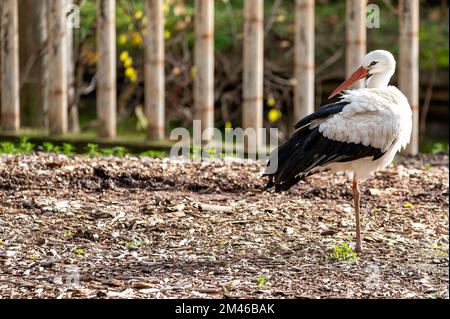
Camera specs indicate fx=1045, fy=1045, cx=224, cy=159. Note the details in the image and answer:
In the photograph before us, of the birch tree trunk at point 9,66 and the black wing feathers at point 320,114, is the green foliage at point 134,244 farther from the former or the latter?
the birch tree trunk at point 9,66

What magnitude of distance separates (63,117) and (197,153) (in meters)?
1.46

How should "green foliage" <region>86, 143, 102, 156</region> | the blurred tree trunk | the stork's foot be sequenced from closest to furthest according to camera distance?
the stork's foot → "green foliage" <region>86, 143, 102, 156</region> → the blurred tree trunk

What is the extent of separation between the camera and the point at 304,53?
935 cm

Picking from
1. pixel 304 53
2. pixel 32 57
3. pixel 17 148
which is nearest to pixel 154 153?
pixel 17 148

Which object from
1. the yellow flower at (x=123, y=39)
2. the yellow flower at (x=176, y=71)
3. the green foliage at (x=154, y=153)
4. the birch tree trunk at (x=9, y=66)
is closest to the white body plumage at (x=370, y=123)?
the green foliage at (x=154, y=153)

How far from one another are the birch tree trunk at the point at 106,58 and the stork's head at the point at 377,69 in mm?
2803

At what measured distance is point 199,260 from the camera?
19.7ft

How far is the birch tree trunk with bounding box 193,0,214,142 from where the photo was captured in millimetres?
9141

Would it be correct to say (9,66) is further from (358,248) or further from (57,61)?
(358,248)

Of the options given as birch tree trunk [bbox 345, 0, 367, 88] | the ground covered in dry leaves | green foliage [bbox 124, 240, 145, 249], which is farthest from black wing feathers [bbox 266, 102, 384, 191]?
birch tree trunk [bbox 345, 0, 367, 88]

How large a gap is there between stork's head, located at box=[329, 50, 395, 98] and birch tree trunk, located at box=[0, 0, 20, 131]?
356cm

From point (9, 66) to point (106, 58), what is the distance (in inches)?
36.2

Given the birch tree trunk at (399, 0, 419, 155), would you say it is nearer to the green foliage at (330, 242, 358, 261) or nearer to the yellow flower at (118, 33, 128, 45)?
the yellow flower at (118, 33, 128, 45)
